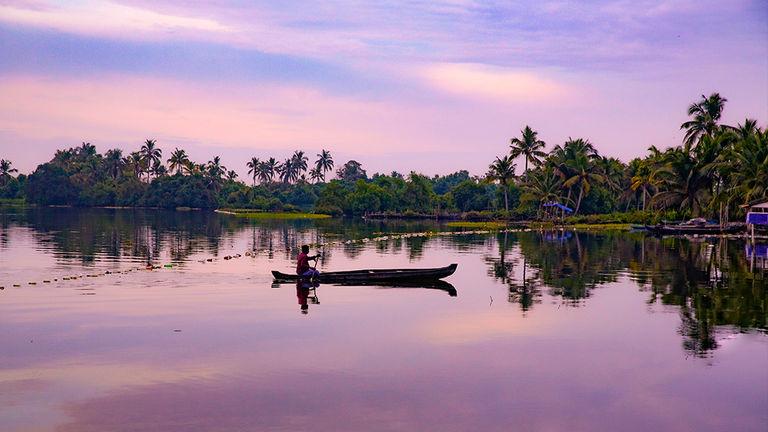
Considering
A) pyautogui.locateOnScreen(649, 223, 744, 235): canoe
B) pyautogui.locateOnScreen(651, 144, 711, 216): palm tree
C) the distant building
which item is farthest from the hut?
pyautogui.locateOnScreen(651, 144, 711, 216): palm tree

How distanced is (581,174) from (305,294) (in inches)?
3338

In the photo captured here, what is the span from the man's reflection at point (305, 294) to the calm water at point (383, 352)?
0.78 feet

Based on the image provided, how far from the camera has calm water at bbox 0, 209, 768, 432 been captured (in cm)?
1495

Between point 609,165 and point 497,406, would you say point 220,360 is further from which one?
point 609,165

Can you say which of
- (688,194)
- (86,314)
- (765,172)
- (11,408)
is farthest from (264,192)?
(11,408)

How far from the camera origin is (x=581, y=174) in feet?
361

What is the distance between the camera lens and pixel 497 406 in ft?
51.1

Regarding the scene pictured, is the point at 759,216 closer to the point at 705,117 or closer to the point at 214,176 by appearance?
the point at 705,117

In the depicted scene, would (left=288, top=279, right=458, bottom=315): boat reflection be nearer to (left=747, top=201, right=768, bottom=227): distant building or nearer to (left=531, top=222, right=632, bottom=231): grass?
(left=747, top=201, right=768, bottom=227): distant building

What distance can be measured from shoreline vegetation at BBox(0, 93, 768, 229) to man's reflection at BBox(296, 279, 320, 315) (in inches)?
1967

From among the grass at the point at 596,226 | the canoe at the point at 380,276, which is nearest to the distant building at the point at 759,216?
the grass at the point at 596,226

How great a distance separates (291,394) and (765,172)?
211ft

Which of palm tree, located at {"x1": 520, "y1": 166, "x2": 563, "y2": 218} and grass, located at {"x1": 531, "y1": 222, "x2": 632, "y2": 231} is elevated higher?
palm tree, located at {"x1": 520, "y1": 166, "x2": 563, "y2": 218}

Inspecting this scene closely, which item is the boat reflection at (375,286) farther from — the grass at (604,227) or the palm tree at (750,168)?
the grass at (604,227)
